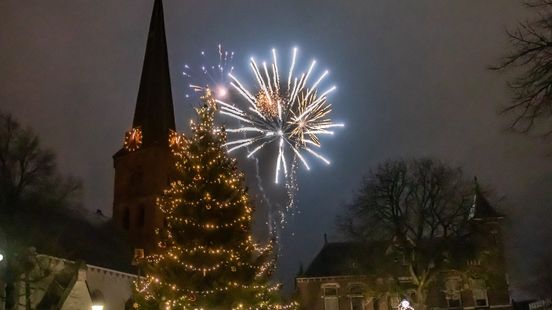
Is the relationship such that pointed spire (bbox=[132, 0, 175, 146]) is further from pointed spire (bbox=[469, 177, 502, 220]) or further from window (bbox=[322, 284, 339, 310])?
pointed spire (bbox=[469, 177, 502, 220])

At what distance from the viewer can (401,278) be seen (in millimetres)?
42562

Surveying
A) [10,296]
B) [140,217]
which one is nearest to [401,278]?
[140,217]

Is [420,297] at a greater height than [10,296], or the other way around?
[10,296]

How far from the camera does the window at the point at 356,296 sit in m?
43.0

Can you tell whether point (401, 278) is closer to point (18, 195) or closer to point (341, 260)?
point (341, 260)

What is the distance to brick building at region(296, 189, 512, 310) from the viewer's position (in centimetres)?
3334

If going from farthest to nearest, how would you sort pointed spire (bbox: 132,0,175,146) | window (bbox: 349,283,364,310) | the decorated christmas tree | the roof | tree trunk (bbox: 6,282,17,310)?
window (bbox: 349,283,364,310) → pointed spire (bbox: 132,0,175,146) → the roof → tree trunk (bbox: 6,282,17,310) → the decorated christmas tree

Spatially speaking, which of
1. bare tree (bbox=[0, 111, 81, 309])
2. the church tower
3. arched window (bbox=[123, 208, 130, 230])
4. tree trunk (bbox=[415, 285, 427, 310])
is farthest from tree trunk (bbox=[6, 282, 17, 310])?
tree trunk (bbox=[415, 285, 427, 310])

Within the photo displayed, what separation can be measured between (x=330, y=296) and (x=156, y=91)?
21175 mm

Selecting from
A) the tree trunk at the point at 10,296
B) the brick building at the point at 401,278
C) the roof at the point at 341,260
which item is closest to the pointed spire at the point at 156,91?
the roof at the point at 341,260

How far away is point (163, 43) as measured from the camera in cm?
4453

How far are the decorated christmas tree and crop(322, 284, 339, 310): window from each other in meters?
24.2

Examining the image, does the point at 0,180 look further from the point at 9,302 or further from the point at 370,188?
the point at 370,188

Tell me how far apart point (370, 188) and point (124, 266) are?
16453mm
